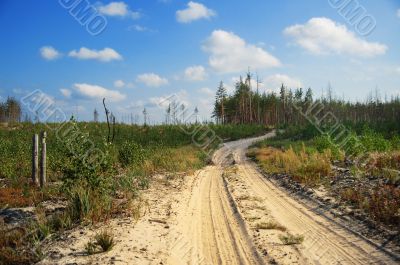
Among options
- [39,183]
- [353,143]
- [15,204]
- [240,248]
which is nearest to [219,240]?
[240,248]

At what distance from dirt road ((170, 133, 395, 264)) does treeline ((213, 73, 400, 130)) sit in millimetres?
57762

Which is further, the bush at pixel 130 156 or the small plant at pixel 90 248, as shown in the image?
the bush at pixel 130 156

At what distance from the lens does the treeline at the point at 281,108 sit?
6981cm

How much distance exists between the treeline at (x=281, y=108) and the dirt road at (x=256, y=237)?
57.8m

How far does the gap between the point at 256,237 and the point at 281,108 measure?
7773 centimetres

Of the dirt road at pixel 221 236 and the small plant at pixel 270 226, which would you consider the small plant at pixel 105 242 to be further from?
the small plant at pixel 270 226

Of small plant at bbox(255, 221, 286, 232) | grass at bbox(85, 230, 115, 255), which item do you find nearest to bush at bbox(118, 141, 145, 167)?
small plant at bbox(255, 221, 286, 232)

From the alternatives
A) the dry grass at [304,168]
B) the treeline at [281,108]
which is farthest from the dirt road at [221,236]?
the treeline at [281,108]

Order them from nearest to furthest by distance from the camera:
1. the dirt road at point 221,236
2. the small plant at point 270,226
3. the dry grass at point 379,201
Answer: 1. the dirt road at point 221,236
2. the small plant at point 270,226
3. the dry grass at point 379,201

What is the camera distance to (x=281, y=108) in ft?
270

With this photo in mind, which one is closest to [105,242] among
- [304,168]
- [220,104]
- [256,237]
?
[256,237]

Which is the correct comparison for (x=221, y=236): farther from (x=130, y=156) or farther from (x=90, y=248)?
(x=130, y=156)

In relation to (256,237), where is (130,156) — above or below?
above

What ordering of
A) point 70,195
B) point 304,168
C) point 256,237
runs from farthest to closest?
point 304,168, point 70,195, point 256,237
